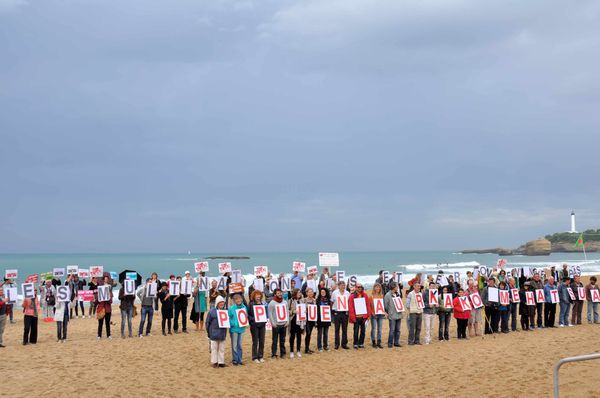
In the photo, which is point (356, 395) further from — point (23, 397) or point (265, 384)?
point (23, 397)

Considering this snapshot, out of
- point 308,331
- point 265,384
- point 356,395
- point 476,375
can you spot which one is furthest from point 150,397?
point 476,375

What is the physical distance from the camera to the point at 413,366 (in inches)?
564

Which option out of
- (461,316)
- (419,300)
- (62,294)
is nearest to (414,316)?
(419,300)

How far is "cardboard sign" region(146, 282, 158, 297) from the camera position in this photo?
18.8 metres

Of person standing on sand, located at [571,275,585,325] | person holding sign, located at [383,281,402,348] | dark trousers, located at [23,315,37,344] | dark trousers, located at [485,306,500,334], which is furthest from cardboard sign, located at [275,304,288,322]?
person standing on sand, located at [571,275,585,325]

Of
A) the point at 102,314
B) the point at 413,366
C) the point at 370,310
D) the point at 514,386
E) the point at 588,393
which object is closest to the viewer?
the point at 588,393

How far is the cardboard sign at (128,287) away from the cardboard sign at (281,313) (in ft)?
18.6

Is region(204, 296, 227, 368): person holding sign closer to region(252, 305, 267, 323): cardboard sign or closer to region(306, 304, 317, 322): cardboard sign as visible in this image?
region(252, 305, 267, 323): cardboard sign

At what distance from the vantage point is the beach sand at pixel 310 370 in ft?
39.6

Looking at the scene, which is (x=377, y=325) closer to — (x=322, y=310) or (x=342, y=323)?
(x=342, y=323)

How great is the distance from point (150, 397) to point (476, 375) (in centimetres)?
725

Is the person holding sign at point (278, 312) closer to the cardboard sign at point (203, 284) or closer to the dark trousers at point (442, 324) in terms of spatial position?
the dark trousers at point (442, 324)

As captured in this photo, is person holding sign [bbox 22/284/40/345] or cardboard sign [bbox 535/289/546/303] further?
cardboard sign [bbox 535/289/546/303]

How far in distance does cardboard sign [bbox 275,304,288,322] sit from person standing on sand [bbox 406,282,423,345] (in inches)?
174
